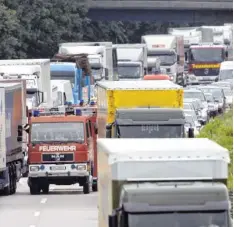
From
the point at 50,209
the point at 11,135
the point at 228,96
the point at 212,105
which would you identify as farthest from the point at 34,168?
the point at 228,96

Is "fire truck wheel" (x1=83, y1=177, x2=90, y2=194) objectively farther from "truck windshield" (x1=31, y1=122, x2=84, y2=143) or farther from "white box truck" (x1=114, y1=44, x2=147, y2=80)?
"white box truck" (x1=114, y1=44, x2=147, y2=80)

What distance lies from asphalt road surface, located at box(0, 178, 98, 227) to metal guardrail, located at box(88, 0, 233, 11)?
8066 centimetres

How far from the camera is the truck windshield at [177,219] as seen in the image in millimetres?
16078

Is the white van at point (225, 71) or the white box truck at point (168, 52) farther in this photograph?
the white box truck at point (168, 52)

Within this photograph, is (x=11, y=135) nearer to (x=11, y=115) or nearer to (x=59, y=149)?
(x=11, y=115)

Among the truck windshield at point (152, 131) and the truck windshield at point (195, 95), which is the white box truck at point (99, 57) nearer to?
the truck windshield at point (195, 95)

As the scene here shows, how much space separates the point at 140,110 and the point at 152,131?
36.5 inches

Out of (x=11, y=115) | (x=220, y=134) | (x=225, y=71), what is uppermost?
(x=220, y=134)

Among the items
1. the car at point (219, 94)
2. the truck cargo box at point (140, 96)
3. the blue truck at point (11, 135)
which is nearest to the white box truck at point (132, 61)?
the car at point (219, 94)

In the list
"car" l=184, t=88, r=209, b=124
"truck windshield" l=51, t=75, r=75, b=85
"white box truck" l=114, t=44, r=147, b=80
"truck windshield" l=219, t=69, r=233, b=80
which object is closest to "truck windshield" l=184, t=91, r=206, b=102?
"car" l=184, t=88, r=209, b=124

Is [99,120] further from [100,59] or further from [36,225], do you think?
[100,59]

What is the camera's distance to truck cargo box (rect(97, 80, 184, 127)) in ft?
108

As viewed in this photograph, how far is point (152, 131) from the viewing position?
99.4ft

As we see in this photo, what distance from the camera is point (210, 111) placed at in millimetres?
62219
